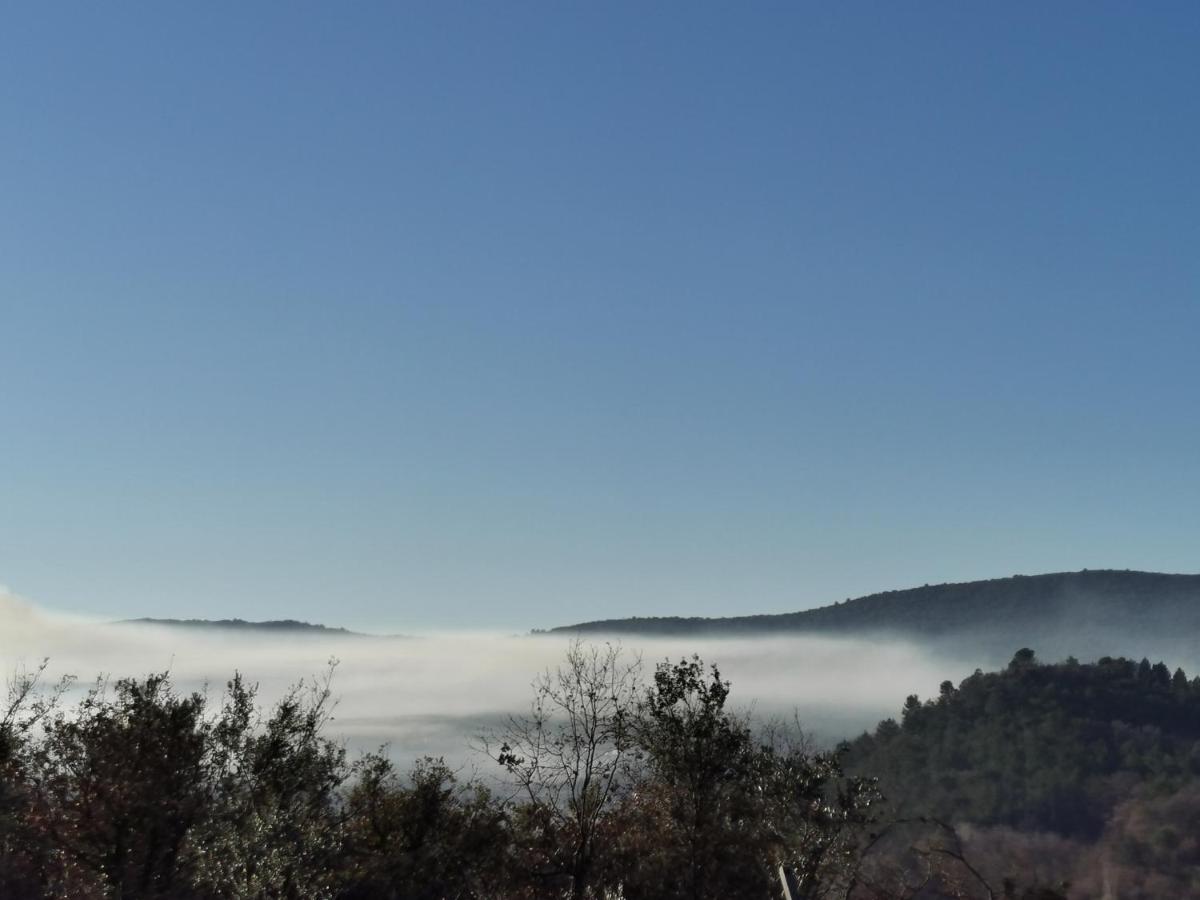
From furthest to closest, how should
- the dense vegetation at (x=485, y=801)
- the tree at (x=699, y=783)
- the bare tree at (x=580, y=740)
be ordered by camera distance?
the bare tree at (x=580, y=740), the tree at (x=699, y=783), the dense vegetation at (x=485, y=801)

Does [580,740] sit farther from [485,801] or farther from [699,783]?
[485,801]

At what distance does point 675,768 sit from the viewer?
53125 mm

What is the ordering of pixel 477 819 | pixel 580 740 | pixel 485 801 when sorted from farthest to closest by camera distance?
pixel 485 801 → pixel 477 819 → pixel 580 740

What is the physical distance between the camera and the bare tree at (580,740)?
5369 centimetres

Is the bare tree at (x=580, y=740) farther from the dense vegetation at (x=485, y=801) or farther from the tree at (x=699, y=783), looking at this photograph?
the tree at (x=699, y=783)

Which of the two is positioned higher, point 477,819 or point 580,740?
point 580,740

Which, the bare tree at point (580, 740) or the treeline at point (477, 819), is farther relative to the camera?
the bare tree at point (580, 740)

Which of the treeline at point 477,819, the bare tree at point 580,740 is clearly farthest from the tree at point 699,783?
the bare tree at point 580,740

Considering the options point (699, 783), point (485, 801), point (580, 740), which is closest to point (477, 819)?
point (485, 801)

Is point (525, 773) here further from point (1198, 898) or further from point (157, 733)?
point (1198, 898)

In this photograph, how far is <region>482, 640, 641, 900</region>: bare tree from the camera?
53.7 meters

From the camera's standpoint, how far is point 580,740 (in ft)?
177

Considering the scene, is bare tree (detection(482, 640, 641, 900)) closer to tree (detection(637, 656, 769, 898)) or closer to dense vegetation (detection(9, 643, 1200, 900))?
dense vegetation (detection(9, 643, 1200, 900))

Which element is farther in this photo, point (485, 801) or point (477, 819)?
point (485, 801)
